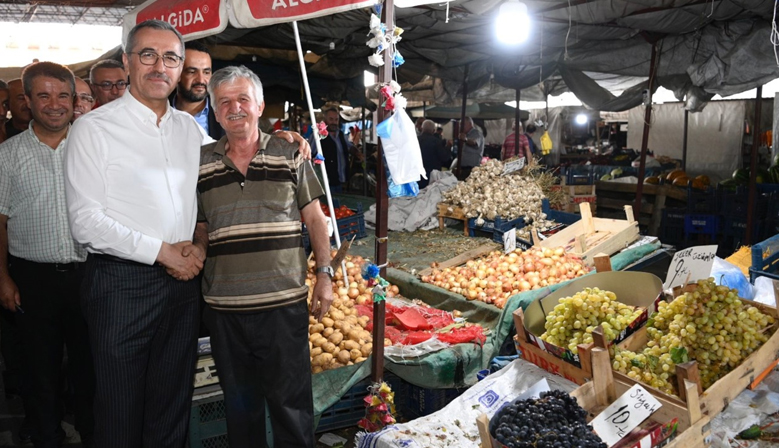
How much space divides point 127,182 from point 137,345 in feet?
2.27

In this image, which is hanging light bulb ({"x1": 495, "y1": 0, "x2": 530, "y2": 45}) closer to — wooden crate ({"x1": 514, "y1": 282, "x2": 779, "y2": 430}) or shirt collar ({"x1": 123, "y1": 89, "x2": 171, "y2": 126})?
wooden crate ({"x1": 514, "y1": 282, "x2": 779, "y2": 430})

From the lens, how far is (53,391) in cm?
320

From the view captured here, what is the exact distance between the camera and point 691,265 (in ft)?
10.6

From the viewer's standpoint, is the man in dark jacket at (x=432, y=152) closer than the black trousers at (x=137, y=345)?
No

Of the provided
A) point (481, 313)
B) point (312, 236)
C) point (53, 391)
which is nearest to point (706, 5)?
point (481, 313)

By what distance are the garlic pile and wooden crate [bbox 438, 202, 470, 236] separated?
0.05 m

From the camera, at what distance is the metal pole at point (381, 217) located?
2.81 metres

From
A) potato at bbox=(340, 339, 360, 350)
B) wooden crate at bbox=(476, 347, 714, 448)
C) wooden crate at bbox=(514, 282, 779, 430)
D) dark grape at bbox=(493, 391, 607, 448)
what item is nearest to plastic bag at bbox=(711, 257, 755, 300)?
wooden crate at bbox=(514, 282, 779, 430)

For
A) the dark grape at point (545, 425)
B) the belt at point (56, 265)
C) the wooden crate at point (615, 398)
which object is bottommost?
the wooden crate at point (615, 398)

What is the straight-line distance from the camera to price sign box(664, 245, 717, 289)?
312 centimetres

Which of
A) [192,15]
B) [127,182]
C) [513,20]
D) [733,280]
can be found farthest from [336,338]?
[513,20]

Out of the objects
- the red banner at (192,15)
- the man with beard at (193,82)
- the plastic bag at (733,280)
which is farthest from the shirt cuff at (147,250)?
the plastic bag at (733,280)

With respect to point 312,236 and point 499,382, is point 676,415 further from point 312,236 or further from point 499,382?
point 312,236

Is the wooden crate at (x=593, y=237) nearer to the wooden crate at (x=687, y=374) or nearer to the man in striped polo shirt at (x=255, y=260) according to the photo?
the wooden crate at (x=687, y=374)
